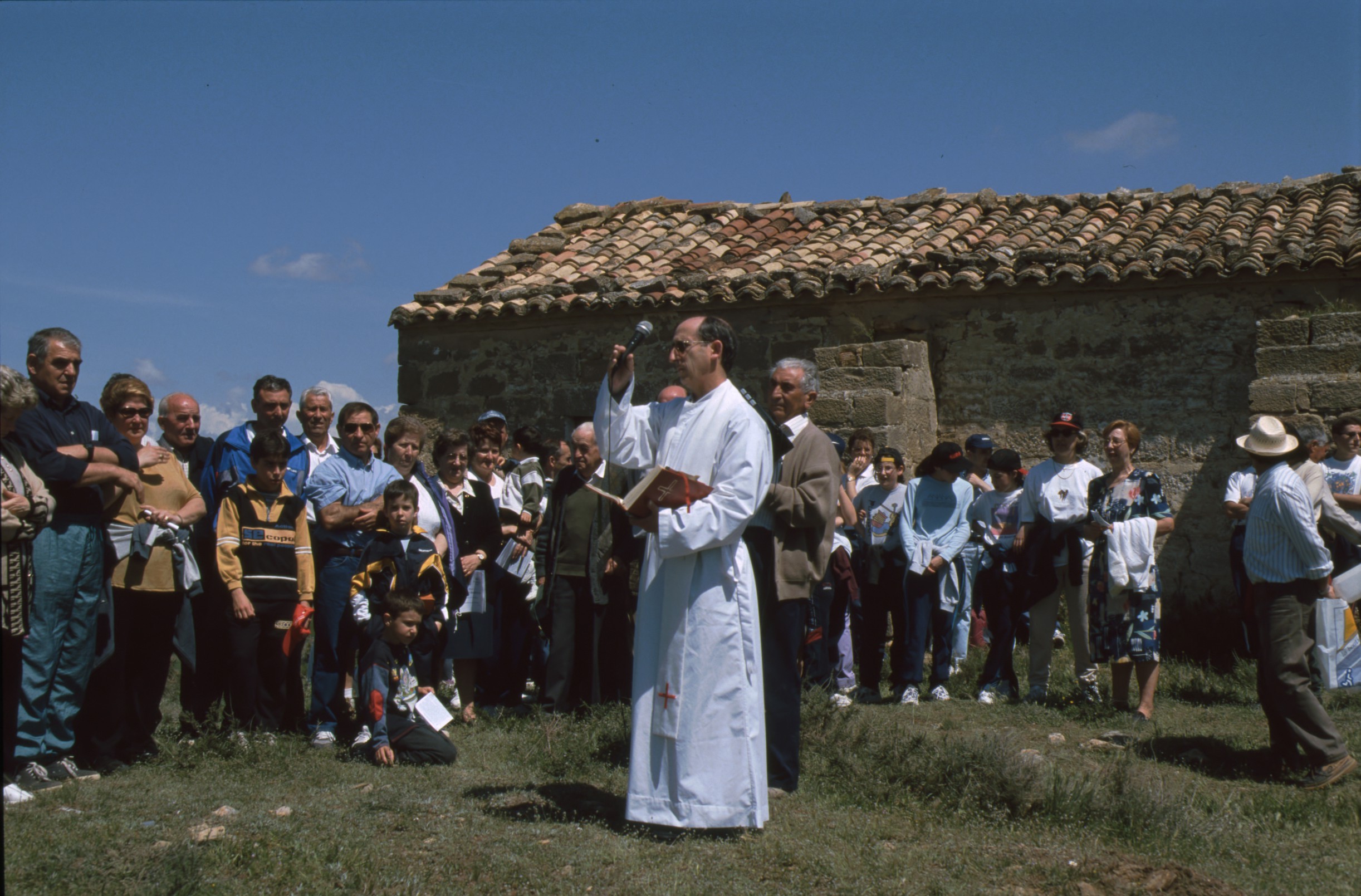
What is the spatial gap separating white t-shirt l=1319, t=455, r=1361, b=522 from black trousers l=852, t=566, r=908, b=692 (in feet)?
8.83

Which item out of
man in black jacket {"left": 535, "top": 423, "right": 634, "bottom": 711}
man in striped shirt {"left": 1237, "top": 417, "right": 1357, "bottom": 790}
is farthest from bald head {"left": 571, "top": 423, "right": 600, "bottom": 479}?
man in striped shirt {"left": 1237, "top": 417, "right": 1357, "bottom": 790}

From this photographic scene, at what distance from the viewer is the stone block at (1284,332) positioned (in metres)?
8.55

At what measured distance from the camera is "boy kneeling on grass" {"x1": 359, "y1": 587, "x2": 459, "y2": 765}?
5426mm

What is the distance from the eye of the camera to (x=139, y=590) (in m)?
5.21

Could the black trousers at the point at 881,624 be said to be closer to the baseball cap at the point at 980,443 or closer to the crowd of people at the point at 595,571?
the crowd of people at the point at 595,571

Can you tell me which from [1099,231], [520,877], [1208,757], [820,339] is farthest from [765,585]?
[1099,231]

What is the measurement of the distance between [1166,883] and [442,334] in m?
9.73

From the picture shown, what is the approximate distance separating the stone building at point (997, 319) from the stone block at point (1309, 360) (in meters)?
0.01

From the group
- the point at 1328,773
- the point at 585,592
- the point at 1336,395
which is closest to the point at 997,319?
the point at 1336,395

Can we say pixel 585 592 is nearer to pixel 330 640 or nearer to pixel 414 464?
pixel 414 464

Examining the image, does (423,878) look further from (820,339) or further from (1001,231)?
(1001,231)

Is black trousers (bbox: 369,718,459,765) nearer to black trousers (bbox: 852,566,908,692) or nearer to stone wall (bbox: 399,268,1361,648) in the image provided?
black trousers (bbox: 852,566,908,692)

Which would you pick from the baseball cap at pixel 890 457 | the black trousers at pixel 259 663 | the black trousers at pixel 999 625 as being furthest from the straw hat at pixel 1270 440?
the black trousers at pixel 259 663

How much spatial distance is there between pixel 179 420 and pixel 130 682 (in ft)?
4.51
